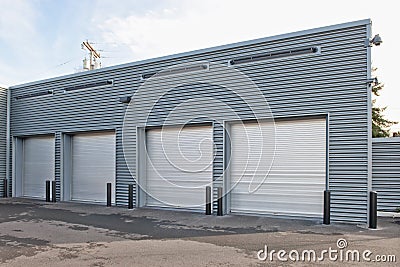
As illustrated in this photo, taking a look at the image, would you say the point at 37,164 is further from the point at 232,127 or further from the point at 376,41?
the point at 376,41

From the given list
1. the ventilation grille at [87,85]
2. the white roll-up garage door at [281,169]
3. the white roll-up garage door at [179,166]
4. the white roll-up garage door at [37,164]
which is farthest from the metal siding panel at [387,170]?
the white roll-up garage door at [37,164]

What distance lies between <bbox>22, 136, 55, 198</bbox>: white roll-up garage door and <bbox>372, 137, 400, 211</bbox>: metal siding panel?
34.9 ft

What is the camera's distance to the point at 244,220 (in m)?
7.97

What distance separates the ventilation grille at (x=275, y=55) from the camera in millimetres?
8047

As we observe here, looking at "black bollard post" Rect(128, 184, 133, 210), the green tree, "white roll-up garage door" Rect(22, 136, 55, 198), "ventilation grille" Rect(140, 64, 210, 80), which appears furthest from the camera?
the green tree

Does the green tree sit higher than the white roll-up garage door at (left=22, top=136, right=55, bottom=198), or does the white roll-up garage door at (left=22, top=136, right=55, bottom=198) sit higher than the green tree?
the green tree

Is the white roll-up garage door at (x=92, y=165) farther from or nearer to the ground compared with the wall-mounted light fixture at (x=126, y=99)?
nearer to the ground

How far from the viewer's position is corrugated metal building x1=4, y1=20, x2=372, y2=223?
7.62 metres

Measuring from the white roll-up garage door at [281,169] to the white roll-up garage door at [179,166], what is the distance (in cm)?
90

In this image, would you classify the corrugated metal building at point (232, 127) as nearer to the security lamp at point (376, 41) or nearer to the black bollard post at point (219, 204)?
the security lamp at point (376, 41)

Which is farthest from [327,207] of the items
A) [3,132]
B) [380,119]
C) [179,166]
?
[380,119]

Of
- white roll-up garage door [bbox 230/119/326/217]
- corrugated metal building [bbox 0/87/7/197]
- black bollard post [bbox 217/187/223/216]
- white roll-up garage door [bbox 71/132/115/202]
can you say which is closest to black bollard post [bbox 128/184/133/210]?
white roll-up garage door [bbox 71/132/115/202]

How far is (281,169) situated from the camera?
854 centimetres

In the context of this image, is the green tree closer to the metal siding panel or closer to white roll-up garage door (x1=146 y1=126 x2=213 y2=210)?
the metal siding panel
